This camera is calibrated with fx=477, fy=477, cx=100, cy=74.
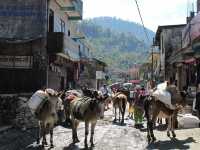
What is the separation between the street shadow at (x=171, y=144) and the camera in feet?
49.0

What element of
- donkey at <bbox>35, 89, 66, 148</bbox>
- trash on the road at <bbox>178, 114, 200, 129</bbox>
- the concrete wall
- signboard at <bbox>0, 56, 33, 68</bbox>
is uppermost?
the concrete wall

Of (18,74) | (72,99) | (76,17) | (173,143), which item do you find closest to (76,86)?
(76,17)

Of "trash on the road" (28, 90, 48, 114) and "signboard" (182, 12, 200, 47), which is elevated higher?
"signboard" (182, 12, 200, 47)

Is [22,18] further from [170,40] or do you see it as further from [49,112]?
[170,40]

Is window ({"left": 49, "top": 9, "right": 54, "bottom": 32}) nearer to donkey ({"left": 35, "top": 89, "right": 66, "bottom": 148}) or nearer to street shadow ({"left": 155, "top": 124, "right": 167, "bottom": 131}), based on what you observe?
street shadow ({"left": 155, "top": 124, "right": 167, "bottom": 131})

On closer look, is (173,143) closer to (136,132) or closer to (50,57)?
(136,132)

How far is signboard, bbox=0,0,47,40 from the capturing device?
90.7 feet

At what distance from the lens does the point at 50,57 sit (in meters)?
28.8

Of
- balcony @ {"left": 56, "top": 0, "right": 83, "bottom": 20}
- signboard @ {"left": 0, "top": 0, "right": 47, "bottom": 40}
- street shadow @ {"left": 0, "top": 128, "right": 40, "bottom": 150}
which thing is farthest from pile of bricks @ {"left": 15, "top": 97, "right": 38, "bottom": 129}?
balcony @ {"left": 56, "top": 0, "right": 83, "bottom": 20}

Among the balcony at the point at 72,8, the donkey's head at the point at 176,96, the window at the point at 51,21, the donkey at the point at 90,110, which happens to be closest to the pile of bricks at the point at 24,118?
the donkey at the point at 90,110

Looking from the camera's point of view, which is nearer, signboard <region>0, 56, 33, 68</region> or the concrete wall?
signboard <region>0, 56, 33, 68</region>

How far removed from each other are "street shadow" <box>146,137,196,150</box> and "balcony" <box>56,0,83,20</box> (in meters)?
18.3

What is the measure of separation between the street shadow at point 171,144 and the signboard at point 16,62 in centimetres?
1336

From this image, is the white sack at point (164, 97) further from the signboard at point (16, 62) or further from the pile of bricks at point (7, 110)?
the signboard at point (16, 62)
